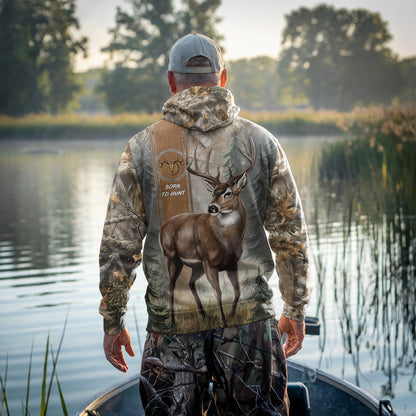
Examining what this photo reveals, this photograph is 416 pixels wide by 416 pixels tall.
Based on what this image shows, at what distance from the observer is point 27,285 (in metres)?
6.45

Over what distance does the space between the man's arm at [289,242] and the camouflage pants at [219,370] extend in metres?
0.15

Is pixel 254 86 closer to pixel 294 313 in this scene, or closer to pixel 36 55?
pixel 36 55

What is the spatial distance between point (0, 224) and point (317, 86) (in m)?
45.1

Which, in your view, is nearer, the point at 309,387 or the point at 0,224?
the point at 309,387

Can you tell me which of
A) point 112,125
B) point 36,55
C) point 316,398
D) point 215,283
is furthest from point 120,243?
point 36,55

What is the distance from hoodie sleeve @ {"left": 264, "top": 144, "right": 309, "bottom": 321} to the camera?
189 centimetres

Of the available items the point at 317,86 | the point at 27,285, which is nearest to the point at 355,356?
the point at 27,285

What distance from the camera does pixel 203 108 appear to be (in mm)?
1812

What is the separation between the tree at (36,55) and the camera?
43531mm

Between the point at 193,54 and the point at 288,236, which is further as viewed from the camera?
the point at 288,236

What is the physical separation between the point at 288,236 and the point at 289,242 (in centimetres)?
2

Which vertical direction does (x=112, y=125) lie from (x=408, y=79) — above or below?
below

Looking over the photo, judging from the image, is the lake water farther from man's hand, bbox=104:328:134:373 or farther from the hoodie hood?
the hoodie hood

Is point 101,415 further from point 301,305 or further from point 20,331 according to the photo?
point 20,331
